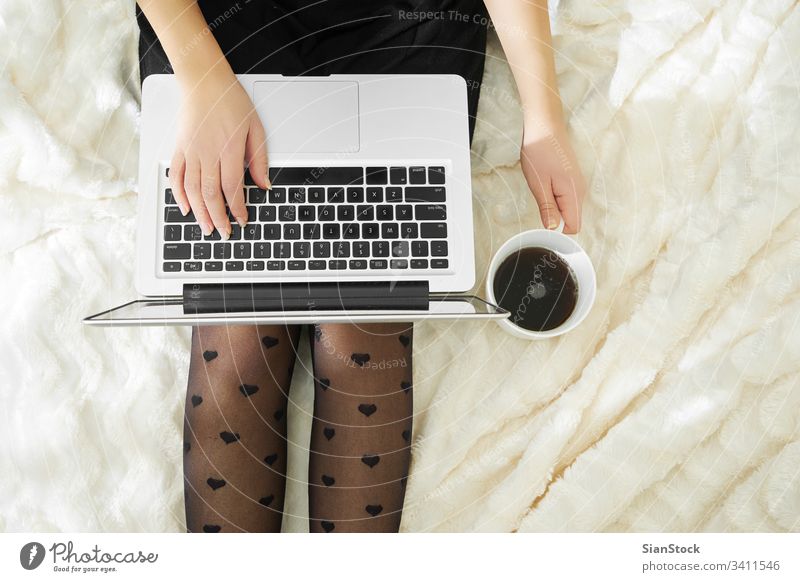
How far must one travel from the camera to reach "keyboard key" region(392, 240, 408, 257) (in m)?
0.45

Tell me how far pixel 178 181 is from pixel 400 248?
7.2 inches

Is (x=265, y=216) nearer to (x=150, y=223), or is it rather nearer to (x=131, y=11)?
(x=150, y=223)

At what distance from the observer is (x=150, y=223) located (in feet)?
1.44

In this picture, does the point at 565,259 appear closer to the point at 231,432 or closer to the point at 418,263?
the point at 418,263

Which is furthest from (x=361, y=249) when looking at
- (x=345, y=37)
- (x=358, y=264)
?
(x=345, y=37)

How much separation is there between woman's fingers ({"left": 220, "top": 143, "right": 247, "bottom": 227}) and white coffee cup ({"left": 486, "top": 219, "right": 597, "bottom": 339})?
8.2 inches

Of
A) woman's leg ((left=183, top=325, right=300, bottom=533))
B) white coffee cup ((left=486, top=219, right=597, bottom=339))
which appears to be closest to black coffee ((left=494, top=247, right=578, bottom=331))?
white coffee cup ((left=486, top=219, right=597, bottom=339))

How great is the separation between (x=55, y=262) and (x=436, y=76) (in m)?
0.40

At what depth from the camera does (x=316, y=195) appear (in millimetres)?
451

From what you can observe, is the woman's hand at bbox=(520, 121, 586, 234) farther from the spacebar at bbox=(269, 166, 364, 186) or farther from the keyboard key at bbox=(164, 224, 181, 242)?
the keyboard key at bbox=(164, 224, 181, 242)

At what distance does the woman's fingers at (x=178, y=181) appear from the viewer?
1.45 ft

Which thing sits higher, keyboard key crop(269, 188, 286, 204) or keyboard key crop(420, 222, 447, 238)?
keyboard key crop(269, 188, 286, 204)
